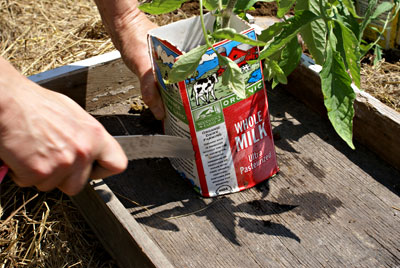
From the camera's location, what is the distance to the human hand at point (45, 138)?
2.90ft

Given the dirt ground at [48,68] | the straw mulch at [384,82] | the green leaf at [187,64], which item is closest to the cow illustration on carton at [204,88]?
the green leaf at [187,64]

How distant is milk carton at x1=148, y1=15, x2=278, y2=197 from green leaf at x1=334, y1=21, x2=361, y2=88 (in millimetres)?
209

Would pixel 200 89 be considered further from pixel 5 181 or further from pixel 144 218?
pixel 5 181

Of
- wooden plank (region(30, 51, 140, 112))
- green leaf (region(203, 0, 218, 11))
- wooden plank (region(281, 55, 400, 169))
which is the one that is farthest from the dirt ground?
green leaf (region(203, 0, 218, 11))

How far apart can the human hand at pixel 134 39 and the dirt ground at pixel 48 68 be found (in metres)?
0.44

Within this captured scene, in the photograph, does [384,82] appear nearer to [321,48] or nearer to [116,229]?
[321,48]

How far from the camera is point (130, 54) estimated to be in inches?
58.4

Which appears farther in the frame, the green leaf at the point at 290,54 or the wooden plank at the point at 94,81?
the wooden plank at the point at 94,81

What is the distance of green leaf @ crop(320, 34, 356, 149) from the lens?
1106 mm

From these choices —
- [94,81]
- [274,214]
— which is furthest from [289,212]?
[94,81]

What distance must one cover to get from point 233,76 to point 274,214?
48cm

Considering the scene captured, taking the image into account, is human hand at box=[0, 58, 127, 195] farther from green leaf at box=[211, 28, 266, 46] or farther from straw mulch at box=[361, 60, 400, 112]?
straw mulch at box=[361, 60, 400, 112]

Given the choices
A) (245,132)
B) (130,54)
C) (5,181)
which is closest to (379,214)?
(245,132)

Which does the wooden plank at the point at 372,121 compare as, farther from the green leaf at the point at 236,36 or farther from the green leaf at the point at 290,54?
the green leaf at the point at 236,36
